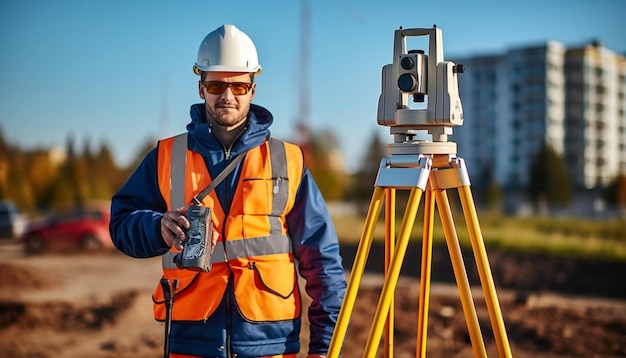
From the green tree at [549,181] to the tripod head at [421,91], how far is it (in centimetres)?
2635

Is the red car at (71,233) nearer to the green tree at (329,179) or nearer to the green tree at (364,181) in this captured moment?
the green tree at (364,181)

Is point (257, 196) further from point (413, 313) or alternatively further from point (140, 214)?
point (413, 313)

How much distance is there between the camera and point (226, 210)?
7.81 ft

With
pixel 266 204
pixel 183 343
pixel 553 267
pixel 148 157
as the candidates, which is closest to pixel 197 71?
pixel 148 157

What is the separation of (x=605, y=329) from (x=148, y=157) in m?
6.52

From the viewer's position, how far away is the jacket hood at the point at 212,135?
7.94ft

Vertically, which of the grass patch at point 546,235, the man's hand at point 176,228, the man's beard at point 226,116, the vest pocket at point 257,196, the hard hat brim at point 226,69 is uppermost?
the hard hat brim at point 226,69

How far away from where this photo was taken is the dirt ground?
686 centimetres

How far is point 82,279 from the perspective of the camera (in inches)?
494

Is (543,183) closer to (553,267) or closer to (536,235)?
(536,235)

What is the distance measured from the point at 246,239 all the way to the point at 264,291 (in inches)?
7.1

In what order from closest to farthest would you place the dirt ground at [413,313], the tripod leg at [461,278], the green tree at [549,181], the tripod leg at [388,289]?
the tripod leg at [388,289], the tripod leg at [461,278], the dirt ground at [413,313], the green tree at [549,181]

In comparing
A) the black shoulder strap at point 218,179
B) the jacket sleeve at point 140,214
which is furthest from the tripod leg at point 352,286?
the jacket sleeve at point 140,214

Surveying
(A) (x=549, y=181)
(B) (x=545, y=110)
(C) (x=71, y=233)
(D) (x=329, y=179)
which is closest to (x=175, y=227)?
(C) (x=71, y=233)
